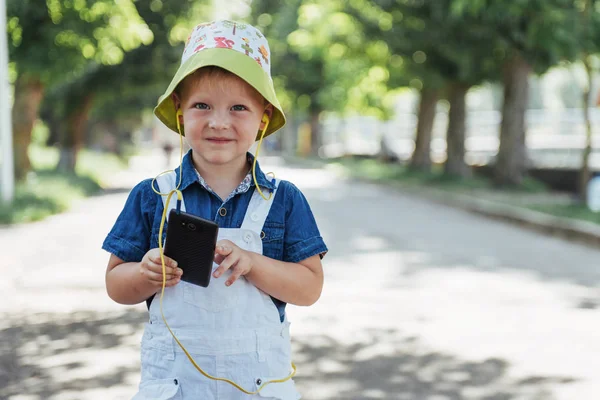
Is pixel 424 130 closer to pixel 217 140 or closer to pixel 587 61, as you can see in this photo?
pixel 587 61

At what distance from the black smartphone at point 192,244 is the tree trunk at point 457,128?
22265 millimetres

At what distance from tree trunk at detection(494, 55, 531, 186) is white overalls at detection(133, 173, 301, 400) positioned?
18.3 m

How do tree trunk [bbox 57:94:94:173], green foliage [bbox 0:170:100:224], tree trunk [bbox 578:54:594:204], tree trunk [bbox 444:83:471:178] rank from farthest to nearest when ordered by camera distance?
tree trunk [bbox 57:94:94:173]
tree trunk [bbox 444:83:471:178]
tree trunk [bbox 578:54:594:204]
green foliage [bbox 0:170:100:224]

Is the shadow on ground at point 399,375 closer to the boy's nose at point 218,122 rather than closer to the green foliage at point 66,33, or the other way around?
the boy's nose at point 218,122

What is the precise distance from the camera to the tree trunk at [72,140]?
2412 cm

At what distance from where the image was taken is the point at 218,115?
2.24 meters

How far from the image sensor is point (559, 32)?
16.3 meters

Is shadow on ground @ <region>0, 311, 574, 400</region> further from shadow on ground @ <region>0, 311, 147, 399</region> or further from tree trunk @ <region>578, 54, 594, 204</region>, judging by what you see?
tree trunk @ <region>578, 54, 594, 204</region>

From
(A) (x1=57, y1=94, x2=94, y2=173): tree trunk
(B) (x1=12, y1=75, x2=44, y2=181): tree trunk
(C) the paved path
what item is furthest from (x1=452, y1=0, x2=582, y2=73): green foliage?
(A) (x1=57, y1=94, x2=94, y2=173): tree trunk

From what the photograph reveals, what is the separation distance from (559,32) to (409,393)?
1332 centimetres

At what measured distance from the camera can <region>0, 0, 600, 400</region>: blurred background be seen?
5.07 metres

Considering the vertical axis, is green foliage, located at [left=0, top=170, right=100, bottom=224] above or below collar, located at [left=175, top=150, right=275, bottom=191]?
below

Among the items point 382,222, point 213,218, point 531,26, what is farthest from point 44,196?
point 213,218

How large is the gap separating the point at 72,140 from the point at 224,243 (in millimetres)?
23634
